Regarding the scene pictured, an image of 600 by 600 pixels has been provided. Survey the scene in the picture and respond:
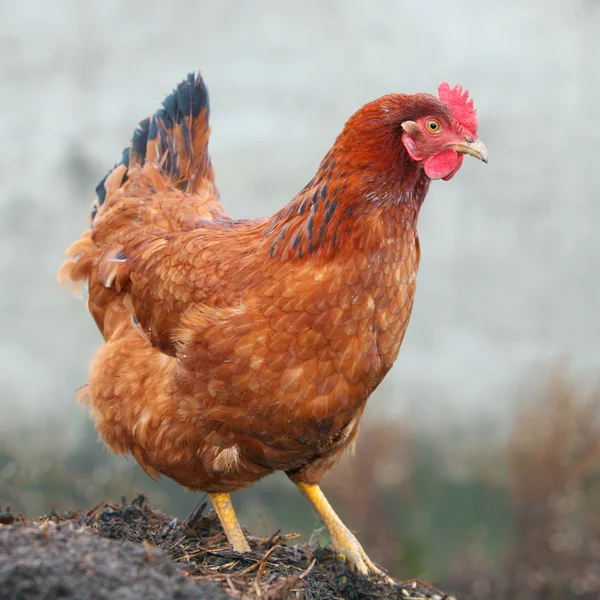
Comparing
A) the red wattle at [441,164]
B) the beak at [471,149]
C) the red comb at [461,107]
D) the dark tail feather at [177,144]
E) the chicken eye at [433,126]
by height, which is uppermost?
the dark tail feather at [177,144]

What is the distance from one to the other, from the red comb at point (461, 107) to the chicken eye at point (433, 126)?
0.11 meters

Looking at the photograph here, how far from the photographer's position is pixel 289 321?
8.67ft

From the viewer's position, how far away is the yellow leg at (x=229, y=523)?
A: 10.3ft

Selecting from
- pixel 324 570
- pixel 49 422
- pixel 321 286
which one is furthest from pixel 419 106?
pixel 49 422

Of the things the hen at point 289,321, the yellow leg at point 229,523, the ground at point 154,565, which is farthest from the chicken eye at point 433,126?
the yellow leg at point 229,523

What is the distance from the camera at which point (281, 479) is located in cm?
566

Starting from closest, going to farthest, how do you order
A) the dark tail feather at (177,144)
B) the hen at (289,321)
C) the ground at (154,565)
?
the ground at (154,565) < the hen at (289,321) < the dark tail feather at (177,144)

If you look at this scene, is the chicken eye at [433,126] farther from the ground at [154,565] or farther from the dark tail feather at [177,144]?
the dark tail feather at [177,144]

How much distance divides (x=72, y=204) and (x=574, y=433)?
4181 millimetres

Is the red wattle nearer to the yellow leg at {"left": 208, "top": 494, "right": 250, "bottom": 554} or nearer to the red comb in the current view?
the red comb

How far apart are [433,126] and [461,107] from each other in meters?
0.18

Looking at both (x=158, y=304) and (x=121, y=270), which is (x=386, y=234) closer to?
(x=158, y=304)

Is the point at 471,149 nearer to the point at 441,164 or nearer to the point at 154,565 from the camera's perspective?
the point at 441,164

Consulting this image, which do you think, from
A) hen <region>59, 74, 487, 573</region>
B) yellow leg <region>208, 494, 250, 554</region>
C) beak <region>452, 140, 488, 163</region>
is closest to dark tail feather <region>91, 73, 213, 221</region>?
hen <region>59, 74, 487, 573</region>
